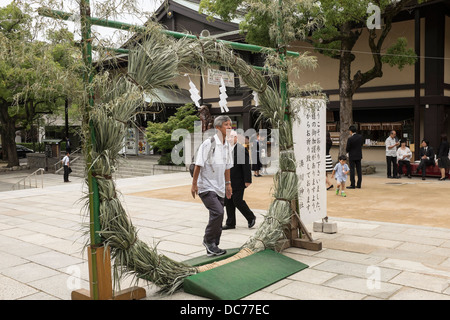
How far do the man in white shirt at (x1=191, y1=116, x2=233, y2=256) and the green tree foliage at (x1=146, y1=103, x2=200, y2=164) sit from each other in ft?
44.9

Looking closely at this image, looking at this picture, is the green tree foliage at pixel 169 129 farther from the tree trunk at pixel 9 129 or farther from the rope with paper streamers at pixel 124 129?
the rope with paper streamers at pixel 124 129

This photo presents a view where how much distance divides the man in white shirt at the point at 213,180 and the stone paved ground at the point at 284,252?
663 mm

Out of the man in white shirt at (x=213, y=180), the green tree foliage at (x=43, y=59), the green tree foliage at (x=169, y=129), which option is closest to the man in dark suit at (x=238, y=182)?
the man in white shirt at (x=213, y=180)

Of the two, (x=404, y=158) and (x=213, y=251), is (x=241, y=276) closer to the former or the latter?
(x=213, y=251)

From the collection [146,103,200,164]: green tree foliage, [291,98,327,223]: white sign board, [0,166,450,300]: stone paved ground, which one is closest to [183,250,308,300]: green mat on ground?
[0,166,450,300]: stone paved ground

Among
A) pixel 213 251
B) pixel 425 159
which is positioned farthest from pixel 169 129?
pixel 213 251

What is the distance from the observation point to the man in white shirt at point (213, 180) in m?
5.45

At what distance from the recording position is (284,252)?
604 centimetres

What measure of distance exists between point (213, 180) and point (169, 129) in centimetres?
1495

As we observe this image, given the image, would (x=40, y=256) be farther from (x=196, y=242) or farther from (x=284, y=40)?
(x=284, y=40)

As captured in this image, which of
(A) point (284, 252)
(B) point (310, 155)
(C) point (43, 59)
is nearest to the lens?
(C) point (43, 59)

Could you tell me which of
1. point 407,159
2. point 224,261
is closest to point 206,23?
point 407,159

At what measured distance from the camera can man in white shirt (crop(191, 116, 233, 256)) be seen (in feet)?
17.9
